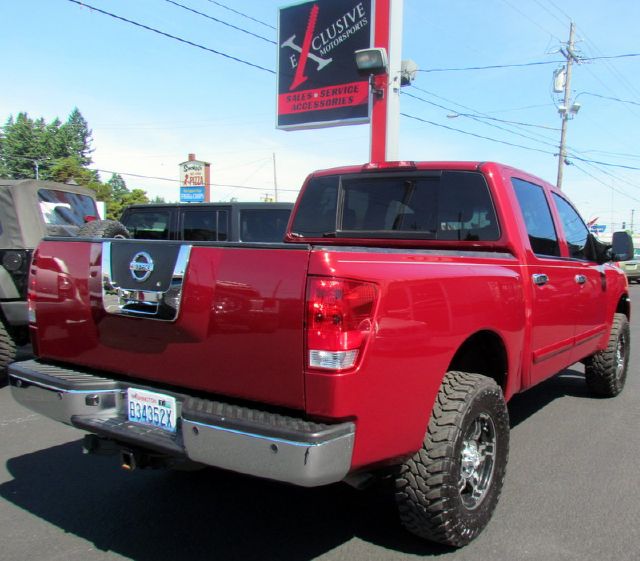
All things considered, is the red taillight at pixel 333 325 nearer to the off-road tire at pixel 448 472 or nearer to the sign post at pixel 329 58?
the off-road tire at pixel 448 472

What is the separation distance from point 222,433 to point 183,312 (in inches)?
22.0

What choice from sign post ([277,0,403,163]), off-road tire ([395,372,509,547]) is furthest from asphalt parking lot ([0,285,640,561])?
sign post ([277,0,403,163])

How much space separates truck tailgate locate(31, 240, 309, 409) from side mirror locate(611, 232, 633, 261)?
397cm

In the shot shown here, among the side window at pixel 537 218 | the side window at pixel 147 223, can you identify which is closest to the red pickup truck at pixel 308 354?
the side window at pixel 537 218

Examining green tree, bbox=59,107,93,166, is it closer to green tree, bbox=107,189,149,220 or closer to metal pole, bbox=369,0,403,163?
green tree, bbox=107,189,149,220

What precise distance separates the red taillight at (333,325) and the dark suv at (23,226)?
4.62 metres

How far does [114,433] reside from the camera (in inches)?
103

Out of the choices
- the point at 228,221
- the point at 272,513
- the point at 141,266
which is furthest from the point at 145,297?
the point at 228,221

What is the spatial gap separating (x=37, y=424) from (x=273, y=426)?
353 centimetres

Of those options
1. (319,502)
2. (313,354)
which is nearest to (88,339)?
(313,354)

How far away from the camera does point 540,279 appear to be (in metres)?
3.70

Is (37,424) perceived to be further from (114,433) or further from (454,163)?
(454,163)

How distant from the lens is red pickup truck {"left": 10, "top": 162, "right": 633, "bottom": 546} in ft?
7.34

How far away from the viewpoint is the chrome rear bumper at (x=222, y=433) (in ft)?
7.05
